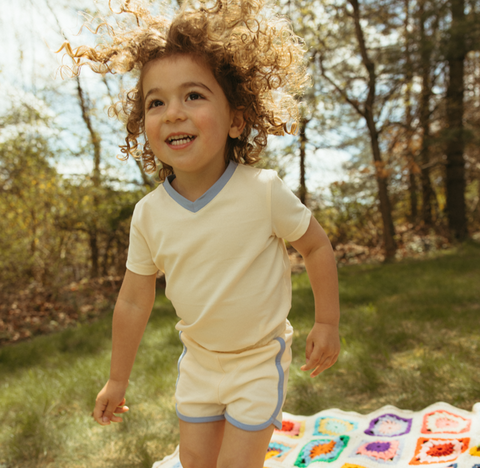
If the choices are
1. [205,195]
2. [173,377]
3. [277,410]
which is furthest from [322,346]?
[173,377]

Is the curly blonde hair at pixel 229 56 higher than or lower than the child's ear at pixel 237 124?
higher

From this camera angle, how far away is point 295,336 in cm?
352

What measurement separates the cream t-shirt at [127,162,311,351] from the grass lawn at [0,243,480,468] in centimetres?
106

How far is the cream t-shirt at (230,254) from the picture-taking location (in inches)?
57.6


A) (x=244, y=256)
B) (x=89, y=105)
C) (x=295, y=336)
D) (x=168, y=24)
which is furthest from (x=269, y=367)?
(x=89, y=105)

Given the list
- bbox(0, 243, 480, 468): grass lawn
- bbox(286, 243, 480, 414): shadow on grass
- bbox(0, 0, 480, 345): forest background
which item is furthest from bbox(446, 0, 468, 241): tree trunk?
bbox(0, 243, 480, 468): grass lawn

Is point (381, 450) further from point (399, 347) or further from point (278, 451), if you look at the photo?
point (399, 347)

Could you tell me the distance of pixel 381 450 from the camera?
2.00 metres

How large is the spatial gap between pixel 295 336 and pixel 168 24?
2.59 meters

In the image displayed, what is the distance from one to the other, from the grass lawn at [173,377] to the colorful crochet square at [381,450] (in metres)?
0.33

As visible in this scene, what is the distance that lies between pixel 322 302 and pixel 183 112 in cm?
81

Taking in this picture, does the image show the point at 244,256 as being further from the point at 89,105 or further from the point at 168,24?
the point at 89,105

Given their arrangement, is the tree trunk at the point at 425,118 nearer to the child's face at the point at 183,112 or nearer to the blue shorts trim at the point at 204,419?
the child's face at the point at 183,112

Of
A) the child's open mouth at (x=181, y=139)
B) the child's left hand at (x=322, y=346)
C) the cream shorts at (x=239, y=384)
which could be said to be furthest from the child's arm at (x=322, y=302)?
the child's open mouth at (x=181, y=139)
